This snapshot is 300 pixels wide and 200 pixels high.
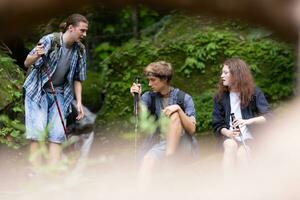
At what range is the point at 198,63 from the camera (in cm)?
612

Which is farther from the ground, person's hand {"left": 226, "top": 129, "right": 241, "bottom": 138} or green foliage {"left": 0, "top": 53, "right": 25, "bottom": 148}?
green foliage {"left": 0, "top": 53, "right": 25, "bottom": 148}

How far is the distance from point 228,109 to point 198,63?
2048mm

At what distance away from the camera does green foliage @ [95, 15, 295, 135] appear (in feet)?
19.6

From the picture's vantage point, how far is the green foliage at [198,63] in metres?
5.96

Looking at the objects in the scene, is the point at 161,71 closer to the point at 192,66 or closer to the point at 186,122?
the point at 186,122

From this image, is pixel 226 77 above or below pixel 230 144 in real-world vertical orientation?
above

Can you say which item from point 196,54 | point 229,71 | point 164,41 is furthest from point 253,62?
point 229,71

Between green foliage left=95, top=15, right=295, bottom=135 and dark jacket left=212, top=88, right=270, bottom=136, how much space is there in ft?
5.30

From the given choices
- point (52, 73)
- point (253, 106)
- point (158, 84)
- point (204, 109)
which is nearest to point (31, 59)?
point (52, 73)

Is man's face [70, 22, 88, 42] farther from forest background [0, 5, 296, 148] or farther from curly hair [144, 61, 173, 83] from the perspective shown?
forest background [0, 5, 296, 148]

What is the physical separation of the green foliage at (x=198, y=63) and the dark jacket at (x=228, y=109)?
1614 millimetres

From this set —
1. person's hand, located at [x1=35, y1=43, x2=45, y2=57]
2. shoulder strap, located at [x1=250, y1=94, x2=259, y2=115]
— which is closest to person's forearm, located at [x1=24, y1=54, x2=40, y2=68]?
person's hand, located at [x1=35, y1=43, x2=45, y2=57]

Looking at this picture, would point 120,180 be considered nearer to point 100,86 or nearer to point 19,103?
point 19,103

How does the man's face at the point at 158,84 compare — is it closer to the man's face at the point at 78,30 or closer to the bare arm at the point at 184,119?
Answer: the bare arm at the point at 184,119
